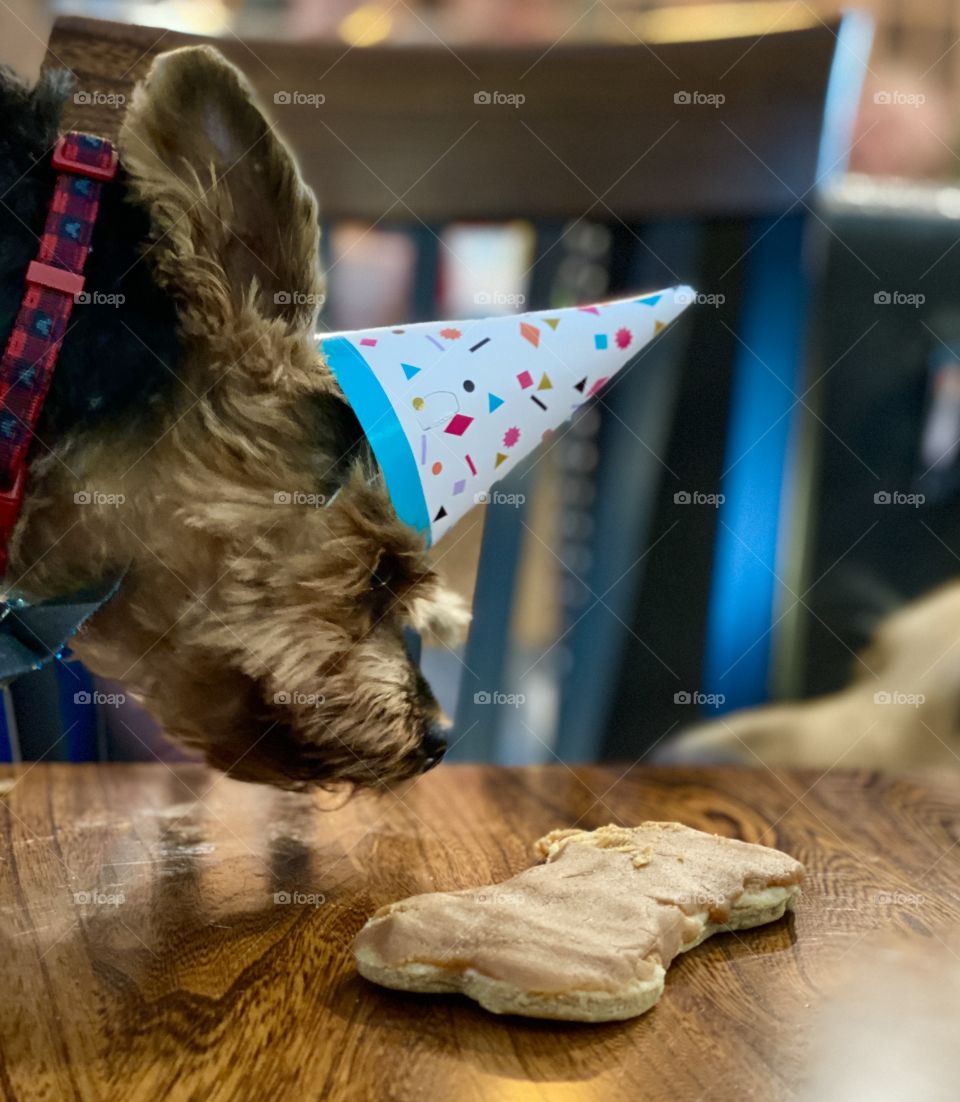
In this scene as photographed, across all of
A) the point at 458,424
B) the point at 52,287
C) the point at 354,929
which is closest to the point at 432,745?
the point at 354,929

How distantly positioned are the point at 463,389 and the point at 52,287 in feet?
1.18

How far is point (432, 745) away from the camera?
3.67 ft

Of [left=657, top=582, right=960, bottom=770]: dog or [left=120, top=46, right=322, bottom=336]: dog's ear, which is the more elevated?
[left=120, top=46, right=322, bottom=336]: dog's ear

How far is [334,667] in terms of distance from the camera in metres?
1.03

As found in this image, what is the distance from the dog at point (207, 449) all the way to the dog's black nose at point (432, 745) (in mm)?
58

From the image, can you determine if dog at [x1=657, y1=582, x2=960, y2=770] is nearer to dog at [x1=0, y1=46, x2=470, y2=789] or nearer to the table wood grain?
the table wood grain

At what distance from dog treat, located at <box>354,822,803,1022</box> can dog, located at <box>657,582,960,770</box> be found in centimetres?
85

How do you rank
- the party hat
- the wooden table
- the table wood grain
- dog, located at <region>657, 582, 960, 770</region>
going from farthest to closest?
dog, located at <region>657, 582, 960, 770</region>
the table wood grain
the party hat
the wooden table

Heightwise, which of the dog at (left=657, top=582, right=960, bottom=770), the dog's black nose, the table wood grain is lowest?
the dog at (left=657, top=582, right=960, bottom=770)

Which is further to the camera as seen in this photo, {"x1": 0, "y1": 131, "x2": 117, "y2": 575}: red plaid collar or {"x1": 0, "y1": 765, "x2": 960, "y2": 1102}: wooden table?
{"x1": 0, "y1": 131, "x2": 117, "y2": 575}: red plaid collar

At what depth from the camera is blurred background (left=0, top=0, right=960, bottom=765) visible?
1.60 meters

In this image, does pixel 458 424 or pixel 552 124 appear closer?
pixel 458 424

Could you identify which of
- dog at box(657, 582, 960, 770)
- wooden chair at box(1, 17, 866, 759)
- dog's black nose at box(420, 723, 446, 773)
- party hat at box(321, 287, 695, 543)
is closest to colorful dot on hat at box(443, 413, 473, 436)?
party hat at box(321, 287, 695, 543)

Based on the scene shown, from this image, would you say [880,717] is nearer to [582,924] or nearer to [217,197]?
[582,924]
